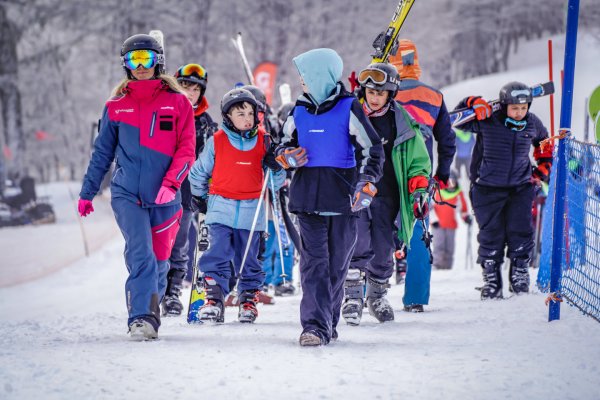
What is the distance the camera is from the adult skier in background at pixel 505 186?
666 centimetres

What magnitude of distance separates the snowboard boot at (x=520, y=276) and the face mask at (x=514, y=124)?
1.14 metres

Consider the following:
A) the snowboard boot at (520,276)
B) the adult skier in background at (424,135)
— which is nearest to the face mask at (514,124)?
the adult skier in background at (424,135)

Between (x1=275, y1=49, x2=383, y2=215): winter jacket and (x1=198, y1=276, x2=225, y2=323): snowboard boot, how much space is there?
1257mm

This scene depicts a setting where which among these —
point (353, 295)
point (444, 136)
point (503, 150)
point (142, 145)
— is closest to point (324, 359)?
point (353, 295)

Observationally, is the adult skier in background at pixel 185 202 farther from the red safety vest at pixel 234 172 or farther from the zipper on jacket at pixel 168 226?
the zipper on jacket at pixel 168 226

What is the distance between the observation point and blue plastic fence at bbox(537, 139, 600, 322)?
5.08 metres

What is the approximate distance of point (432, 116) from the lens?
587 cm

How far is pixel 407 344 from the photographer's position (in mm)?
4410

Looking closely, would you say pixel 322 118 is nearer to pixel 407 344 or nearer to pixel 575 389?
pixel 407 344

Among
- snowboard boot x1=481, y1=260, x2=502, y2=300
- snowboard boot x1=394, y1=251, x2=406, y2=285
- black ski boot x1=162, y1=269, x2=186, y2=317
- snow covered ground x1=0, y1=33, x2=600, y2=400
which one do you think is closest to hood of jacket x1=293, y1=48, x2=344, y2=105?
snow covered ground x1=0, y1=33, x2=600, y2=400

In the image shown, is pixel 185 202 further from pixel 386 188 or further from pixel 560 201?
pixel 560 201

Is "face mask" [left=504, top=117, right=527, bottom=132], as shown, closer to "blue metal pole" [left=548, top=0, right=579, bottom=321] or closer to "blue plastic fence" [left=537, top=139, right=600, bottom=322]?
"blue plastic fence" [left=537, top=139, right=600, bottom=322]

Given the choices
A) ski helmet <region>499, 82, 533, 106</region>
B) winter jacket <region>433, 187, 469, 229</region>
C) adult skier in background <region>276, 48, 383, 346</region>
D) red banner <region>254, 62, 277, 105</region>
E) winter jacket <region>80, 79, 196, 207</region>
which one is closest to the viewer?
adult skier in background <region>276, 48, 383, 346</region>

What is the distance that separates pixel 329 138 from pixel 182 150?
96 cm
